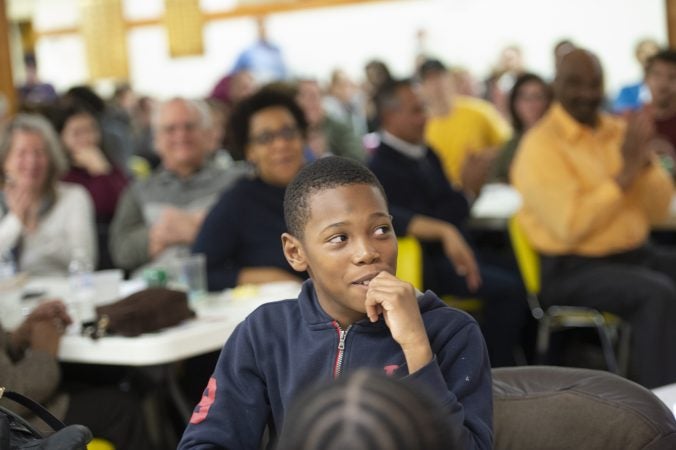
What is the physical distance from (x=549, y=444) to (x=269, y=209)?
2.01 metres

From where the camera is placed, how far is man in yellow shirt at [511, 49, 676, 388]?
4.14m

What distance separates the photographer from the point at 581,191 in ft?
14.2

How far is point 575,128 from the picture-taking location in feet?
14.3

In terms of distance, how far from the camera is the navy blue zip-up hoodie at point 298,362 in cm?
180

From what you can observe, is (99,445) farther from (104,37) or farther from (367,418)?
(104,37)

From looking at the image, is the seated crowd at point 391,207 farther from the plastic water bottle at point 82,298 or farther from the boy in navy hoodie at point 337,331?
the boy in navy hoodie at point 337,331

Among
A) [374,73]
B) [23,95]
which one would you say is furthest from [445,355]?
[23,95]

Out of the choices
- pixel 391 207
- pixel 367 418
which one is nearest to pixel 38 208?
pixel 391 207

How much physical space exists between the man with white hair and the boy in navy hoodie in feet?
8.31

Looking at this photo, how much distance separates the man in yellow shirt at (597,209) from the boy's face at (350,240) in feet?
8.30

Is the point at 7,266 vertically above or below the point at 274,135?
below

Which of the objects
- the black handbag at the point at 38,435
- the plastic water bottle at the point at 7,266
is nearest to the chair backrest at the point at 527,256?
the plastic water bottle at the point at 7,266

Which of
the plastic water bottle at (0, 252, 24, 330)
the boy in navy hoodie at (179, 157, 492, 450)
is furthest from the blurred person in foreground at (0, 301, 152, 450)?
the boy in navy hoodie at (179, 157, 492, 450)

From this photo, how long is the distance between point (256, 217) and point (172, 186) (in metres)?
0.85
